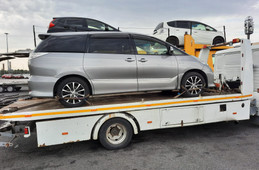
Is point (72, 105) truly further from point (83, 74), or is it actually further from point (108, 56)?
point (108, 56)

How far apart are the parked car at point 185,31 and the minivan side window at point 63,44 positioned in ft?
18.7

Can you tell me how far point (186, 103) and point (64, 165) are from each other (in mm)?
2773

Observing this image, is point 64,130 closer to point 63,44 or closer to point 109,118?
point 109,118

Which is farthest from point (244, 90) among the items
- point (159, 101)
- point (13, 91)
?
point (13, 91)

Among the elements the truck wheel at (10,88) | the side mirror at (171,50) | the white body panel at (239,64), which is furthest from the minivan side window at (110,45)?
the truck wheel at (10,88)

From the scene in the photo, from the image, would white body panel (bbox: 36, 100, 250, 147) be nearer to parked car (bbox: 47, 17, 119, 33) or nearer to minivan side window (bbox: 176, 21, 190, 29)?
parked car (bbox: 47, 17, 119, 33)

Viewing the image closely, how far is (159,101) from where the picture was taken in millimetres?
3861

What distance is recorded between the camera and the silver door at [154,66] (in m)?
3.91

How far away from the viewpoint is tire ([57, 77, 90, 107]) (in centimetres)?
344

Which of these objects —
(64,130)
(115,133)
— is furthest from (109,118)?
(64,130)

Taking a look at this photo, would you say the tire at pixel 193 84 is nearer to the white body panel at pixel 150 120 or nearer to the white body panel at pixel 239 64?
the white body panel at pixel 150 120

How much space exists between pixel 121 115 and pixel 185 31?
6.74 metres

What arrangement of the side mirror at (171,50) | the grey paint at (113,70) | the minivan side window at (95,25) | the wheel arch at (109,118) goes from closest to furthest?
the grey paint at (113,70)
the wheel arch at (109,118)
the side mirror at (171,50)
the minivan side window at (95,25)

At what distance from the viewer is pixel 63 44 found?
3568 mm
